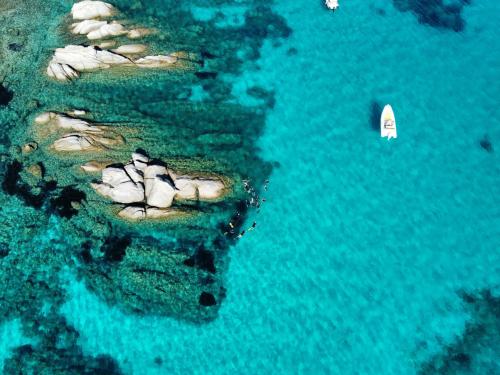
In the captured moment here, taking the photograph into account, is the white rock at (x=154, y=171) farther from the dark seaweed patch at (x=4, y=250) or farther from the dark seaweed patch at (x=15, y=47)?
the dark seaweed patch at (x=15, y=47)

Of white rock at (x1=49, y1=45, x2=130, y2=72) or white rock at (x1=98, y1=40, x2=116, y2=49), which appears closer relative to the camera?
white rock at (x1=49, y1=45, x2=130, y2=72)

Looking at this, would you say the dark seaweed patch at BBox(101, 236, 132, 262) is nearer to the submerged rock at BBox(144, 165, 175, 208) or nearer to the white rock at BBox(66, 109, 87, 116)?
the submerged rock at BBox(144, 165, 175, 208)

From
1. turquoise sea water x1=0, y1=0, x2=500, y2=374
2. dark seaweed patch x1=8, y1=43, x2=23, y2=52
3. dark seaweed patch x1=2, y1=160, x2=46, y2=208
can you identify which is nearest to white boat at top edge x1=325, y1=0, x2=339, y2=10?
turquoise sea water x1=0, y1=0, x2=500, y2=374

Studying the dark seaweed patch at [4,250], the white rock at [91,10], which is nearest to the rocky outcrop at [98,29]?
the white rock at [91,10]

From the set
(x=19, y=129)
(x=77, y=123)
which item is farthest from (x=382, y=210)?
(x=19, y=129)

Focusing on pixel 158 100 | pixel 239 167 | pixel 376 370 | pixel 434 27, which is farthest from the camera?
pixel 434 27

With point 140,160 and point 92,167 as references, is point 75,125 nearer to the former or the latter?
point 92,167

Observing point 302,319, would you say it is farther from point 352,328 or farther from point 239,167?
point 239,167

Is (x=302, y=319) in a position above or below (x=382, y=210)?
below
